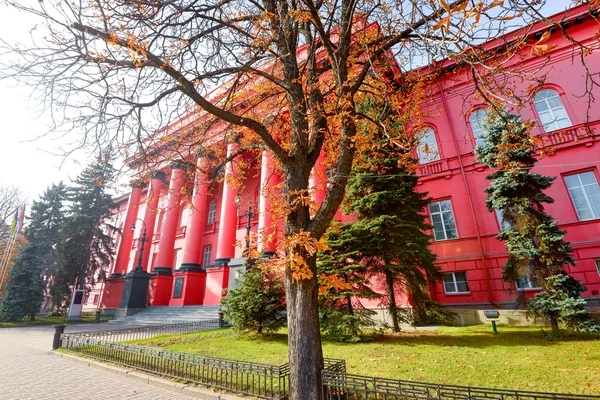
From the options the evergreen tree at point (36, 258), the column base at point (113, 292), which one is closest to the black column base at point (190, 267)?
the column base at point (113, 292)

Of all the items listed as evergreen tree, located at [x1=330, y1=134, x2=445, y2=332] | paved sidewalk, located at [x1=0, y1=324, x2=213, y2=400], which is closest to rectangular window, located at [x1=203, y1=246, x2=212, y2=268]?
paved sidewalk, located at [x1=0, y1=324, x2=213, y2=400]

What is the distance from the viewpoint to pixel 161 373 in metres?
6.60

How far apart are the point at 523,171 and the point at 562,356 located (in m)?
5.60

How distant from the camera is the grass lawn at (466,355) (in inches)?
202

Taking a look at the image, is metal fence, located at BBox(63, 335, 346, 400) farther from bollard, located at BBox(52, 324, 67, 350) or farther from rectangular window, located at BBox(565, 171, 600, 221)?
rectangular window, located at BBox(565, 171, 600, 221)

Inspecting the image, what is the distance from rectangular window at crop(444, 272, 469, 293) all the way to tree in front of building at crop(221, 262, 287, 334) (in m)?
9.48

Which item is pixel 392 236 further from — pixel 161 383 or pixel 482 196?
pixel 482 196

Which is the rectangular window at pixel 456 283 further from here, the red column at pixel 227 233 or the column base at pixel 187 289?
the column base at pixel 187 289

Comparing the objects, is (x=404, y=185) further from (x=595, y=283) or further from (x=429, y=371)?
(x=595, y=283)

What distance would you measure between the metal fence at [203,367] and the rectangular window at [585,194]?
14.4m

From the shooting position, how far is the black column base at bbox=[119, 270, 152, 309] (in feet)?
66.8

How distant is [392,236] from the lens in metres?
9.74

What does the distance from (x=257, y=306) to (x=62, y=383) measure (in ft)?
17.3

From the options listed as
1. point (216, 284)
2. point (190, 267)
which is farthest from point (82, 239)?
point (216, 284)
